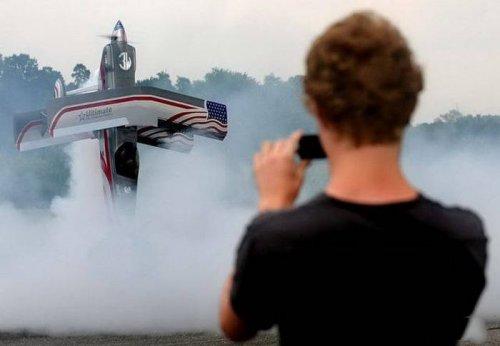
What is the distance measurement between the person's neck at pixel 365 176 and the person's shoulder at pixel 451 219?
4cm

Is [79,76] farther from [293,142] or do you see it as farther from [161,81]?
[293,142]

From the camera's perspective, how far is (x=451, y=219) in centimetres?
156

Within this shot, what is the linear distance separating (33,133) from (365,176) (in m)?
12.8

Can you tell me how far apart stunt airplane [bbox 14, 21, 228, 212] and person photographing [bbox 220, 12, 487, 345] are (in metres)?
11.4

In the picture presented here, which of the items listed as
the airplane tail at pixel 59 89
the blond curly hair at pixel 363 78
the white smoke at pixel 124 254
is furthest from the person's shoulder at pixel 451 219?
the airplane tail at pixel 59 89

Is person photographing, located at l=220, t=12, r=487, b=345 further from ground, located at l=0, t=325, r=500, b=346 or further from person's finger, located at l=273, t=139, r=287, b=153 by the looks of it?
ground, located at l=0, t=325, r=500, b=346

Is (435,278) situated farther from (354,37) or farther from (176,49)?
(176,49)

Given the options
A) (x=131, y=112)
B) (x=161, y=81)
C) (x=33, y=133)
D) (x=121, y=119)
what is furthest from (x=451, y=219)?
(x=161, y=81)

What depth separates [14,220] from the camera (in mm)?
14586

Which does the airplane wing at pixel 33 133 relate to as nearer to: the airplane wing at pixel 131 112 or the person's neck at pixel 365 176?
the airplane wing at pixel 131 112

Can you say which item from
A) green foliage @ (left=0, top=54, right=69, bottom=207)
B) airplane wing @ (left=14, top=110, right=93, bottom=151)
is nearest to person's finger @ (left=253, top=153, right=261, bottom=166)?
airplane wing @ (left=14, top=110, right=93, bottom=151)

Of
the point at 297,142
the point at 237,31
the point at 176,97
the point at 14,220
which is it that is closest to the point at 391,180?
the point at 297,142

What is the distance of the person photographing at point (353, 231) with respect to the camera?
146 centimetres

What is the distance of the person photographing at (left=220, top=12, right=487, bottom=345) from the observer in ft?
4.80
